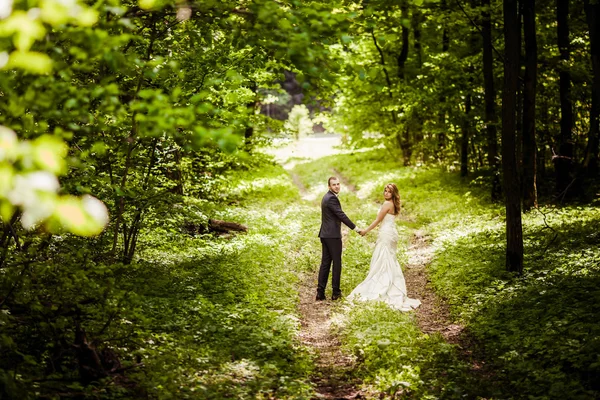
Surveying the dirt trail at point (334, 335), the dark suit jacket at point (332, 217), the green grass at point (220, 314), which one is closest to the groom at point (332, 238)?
the dark suit jacket at point (332, 217)

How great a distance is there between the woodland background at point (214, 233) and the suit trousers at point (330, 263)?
2.78 feet

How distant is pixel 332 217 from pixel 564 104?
35.4 feet

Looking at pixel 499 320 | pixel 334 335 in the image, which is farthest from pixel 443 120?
pixel 334 335

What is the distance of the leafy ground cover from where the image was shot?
21.5 ft

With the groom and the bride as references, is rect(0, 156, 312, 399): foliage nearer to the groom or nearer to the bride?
the groom

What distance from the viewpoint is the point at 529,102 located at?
14.7 metres

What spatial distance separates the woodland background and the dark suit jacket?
1574 millimetres

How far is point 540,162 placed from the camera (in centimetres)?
2158

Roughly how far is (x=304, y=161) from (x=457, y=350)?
39.2 m

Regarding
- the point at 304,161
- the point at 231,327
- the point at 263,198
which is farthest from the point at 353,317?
the point at 304,161

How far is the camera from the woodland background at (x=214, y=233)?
416cm

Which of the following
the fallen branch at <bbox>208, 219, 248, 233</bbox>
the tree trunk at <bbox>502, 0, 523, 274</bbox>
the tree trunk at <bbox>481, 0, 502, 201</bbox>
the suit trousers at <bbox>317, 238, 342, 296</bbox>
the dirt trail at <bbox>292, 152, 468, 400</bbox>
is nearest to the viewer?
the dirt trail at <bbox>292, 152, 468, 400</bbox>

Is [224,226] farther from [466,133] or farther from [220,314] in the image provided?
[466,133]

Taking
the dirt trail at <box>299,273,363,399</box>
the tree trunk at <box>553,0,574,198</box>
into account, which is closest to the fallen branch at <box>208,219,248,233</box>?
the dirt trail at <box>299,273,363,399</box>
